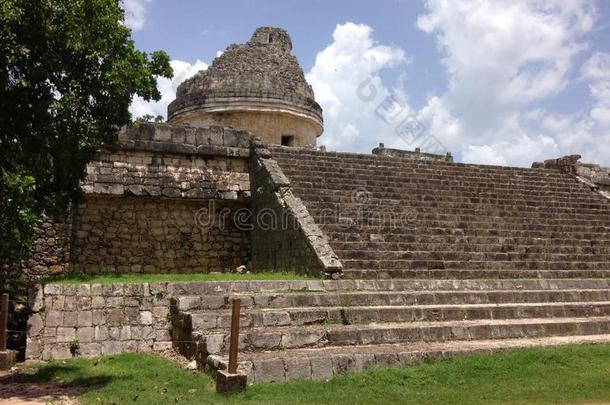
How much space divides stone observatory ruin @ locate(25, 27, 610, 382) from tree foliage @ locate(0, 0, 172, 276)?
186 cm

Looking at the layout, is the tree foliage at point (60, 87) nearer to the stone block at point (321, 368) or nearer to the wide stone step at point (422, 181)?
the stone block at point (321, 368)

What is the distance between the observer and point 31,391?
7.02 m

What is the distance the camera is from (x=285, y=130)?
19.2 m

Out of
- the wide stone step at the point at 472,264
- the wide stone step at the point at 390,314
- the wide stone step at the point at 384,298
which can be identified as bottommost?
the wide stone step at the point at 390,314

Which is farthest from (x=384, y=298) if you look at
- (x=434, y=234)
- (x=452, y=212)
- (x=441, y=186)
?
(x=441, y=186)

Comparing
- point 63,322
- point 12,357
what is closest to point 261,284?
point 63,322

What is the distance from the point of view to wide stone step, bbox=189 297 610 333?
7.92m

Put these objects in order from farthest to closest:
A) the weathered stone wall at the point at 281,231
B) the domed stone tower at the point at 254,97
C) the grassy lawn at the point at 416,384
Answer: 1. the domed stone tower at the point at 254,97
2. the weathered stone wall at the point at 281,231
3. the grassy lawn at the point at 416,384

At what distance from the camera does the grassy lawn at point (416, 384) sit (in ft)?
20.1

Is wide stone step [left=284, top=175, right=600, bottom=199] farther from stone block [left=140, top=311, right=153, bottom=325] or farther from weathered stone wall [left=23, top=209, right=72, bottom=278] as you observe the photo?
stone block [left=140, top=311, right=153, bottom=325]

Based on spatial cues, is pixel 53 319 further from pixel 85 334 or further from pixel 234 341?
pixel 234 341

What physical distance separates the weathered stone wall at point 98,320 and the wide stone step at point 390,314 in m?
1.40

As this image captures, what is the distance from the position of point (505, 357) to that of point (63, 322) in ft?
20.6

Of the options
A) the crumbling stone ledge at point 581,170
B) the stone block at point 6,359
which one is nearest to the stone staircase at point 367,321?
the stone block at point 6,359
